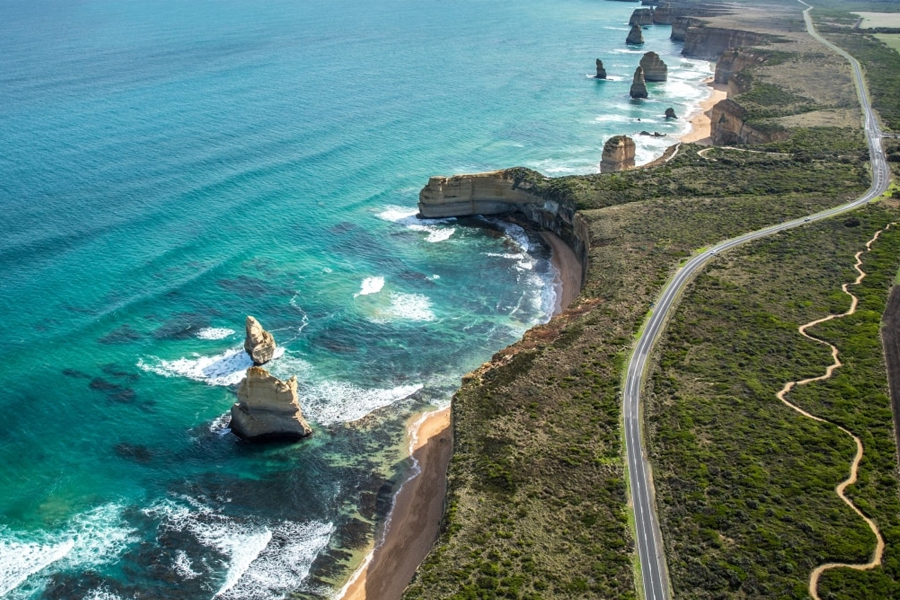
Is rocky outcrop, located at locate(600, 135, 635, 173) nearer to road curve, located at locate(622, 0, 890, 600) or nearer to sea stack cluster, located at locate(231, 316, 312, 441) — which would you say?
road curve, located at locate(622, 0, 890, 600)

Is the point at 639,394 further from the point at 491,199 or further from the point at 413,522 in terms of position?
the point at 491,199

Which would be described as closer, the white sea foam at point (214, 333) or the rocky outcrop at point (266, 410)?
the rocky outcrop at point (266, 410)

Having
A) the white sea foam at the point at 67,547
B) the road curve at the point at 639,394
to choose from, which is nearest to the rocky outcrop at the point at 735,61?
the road curve at the point at 639,394

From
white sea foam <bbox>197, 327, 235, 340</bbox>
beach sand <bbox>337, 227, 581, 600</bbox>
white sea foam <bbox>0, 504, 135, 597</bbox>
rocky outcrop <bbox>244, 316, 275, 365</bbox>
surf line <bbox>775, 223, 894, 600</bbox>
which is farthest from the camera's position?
white sea foam <bbox>197, 327, 235, 340</bbox>

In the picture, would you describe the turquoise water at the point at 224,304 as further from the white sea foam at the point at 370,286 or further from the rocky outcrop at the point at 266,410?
the rocky outcrop at the point at 266,410

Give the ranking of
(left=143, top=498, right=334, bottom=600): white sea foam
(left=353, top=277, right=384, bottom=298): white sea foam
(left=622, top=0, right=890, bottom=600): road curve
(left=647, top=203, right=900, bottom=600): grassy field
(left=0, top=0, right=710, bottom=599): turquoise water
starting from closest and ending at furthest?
(left=647, top=203, right=900, bottom=600): grassy field < (left=622, top=0, right=890, bottom=600): road curve < (left=143, top=498, right=334, bottom=600): white sea foam < (left=0, top=0, right=710, bottom=599): turquoise water < (left=353, top=277, right=384, bottom=298): white sea foam

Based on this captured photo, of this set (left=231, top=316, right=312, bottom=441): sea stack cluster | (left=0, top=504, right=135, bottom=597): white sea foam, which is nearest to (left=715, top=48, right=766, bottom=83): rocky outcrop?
(left=231, top=316, right=312, bottom=441): sea stack cluster

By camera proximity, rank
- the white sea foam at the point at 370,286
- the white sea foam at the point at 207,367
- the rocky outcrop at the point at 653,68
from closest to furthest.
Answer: the white sea foam at the point at 207,367, the white sea foam at the point at 370,286, the rocky outcrop at the point at 653,68
